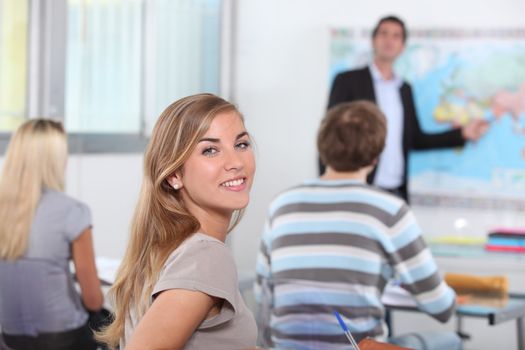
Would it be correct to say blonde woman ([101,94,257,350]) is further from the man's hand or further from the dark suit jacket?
the man's hand

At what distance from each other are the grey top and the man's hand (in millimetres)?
2999

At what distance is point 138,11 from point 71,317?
280 centimetres

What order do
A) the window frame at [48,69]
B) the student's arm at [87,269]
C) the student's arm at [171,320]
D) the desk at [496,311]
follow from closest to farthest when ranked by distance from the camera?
1. the student's arm at [171,320]
2. the desk at [496,311]
3. the student's arm at [87,269]
4. the window frame at [48,69]

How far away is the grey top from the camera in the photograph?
2.71 m

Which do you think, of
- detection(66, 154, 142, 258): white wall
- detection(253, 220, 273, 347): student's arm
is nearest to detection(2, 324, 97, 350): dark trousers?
detection(253, 220, 273, 347): student's arm

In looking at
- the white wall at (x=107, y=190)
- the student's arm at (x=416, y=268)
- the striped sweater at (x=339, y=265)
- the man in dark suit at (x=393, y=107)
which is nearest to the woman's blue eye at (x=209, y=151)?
the striped sweater at (x=339, y=265)

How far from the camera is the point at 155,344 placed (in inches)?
55.2

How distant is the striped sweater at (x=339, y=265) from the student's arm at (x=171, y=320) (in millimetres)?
1228

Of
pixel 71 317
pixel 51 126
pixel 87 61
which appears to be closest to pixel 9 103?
pixel 87 61

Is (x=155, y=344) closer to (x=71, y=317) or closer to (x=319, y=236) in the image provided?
(x=319, y=236)

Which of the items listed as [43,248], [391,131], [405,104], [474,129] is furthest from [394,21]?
[43,248]

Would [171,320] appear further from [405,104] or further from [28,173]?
[405,104]

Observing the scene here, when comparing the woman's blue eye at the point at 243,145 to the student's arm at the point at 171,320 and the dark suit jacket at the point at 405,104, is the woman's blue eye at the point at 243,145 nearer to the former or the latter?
the student's arm at the point at 171,320

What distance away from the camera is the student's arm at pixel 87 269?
9.93ft
